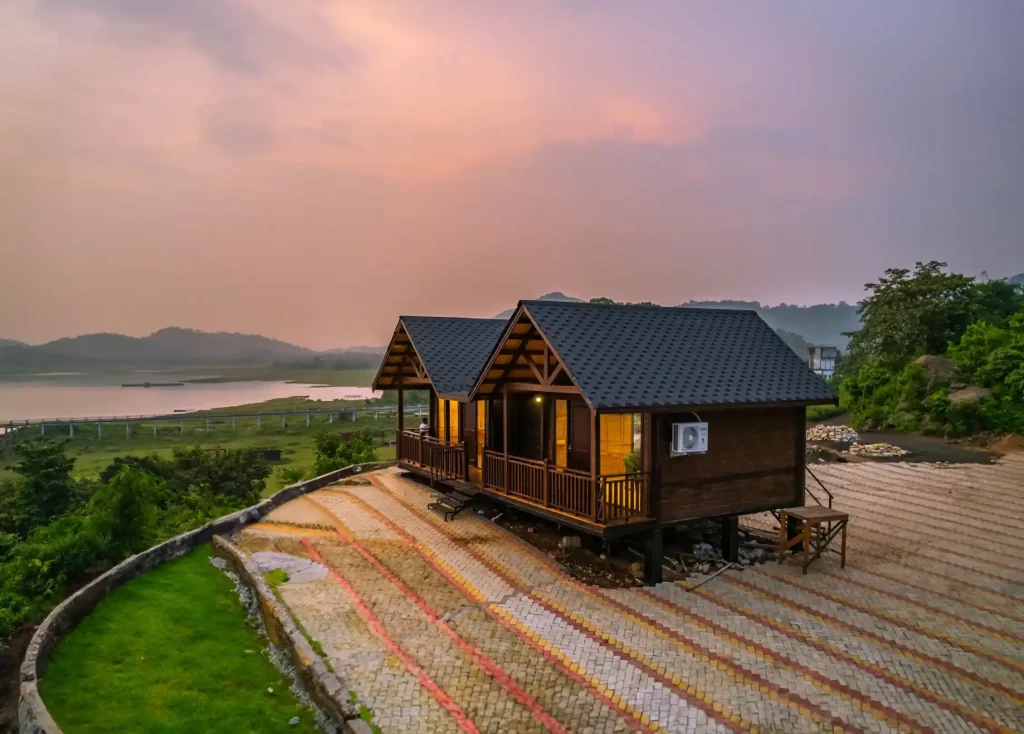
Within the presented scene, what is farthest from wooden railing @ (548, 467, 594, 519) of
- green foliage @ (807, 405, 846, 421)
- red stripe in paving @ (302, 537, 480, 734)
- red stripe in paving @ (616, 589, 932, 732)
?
green foliage @ (807, 405, 846, 421)

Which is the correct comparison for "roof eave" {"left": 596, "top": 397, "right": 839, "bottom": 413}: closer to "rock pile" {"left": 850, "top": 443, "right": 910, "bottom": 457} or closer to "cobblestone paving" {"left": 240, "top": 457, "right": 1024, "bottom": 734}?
"cobblestone paving" {"left": 240, "top": 457, "right": 1024, "bottom": 734}

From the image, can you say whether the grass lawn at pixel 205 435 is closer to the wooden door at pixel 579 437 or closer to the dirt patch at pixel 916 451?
→ the dirt patch at pixel 916 451

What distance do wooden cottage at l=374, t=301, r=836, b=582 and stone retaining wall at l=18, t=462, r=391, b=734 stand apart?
5.70m

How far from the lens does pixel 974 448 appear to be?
28.0 m

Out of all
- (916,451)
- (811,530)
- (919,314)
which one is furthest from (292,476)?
(919,314)

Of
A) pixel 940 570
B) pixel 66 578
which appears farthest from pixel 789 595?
pixel 66 578

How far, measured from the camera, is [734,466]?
12.9 metres

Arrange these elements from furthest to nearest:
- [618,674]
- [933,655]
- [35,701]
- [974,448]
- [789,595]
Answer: [974,448] → [789,595] → [933,655] → [618,674] → [35,701]

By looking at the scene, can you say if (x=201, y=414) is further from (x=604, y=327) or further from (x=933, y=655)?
(x=933, y=655)

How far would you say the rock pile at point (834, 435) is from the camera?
3028 centimetres

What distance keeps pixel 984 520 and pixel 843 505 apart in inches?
136

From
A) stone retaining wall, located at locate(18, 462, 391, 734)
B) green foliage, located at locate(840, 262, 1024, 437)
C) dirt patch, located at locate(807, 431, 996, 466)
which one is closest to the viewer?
stone retaining wall, located at locate(18, 462, 391, 734)

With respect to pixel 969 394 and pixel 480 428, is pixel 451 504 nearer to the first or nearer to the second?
pixel 480 428

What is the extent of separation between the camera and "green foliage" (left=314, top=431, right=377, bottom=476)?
79.0ft
